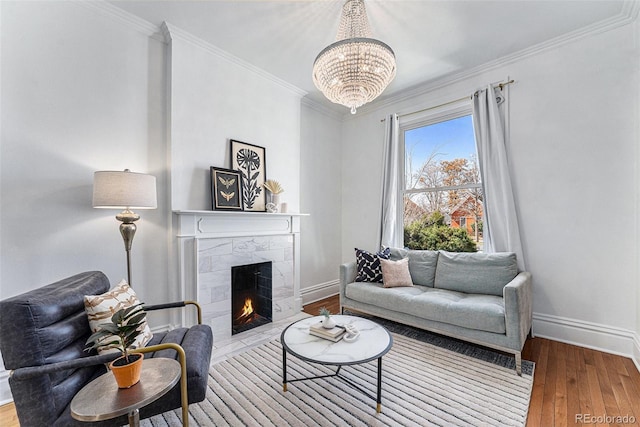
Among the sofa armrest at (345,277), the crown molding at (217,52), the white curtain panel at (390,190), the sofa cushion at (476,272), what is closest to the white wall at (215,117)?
the crown molding at (217,52)

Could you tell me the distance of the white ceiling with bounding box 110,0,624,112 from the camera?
2371 mm

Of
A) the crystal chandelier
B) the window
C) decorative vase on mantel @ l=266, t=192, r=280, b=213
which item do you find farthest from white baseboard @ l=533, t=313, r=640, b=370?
decorative vase on mantel @ l=266, t=192, r=280, b=213

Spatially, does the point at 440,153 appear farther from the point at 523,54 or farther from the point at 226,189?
the point at 226,189

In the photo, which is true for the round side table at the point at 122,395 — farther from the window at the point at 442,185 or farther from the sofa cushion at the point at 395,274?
the window at the point at 442,185

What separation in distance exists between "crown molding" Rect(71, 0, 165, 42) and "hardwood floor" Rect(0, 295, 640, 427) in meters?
3.08

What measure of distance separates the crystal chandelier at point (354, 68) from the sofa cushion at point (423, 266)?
81.0 inches

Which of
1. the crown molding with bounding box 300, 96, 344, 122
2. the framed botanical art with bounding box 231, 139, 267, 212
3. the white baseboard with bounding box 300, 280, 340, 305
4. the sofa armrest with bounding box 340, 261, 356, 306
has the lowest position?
the white baseboard with bounding box 300, 280, 340, 305

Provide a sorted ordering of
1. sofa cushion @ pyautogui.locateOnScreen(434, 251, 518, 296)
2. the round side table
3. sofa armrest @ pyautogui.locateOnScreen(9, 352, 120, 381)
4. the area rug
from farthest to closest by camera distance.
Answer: sofa cushion @ pyautogui.locateOnScreen(434, 251, 518, 296) < the area rug < sofa armrest @ pyautogui.locateOnScreen(9, 352, 120, 381) < the round side table

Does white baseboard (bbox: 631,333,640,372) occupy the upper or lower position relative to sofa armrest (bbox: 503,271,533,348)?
lower

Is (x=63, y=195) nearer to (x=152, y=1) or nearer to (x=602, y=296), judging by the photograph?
(x=152, y=1)

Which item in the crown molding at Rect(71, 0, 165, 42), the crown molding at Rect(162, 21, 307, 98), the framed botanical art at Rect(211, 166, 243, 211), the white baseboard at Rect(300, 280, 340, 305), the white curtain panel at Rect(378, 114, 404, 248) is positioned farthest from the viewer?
the white baseboard at Rect(300, 280, 340, 305)

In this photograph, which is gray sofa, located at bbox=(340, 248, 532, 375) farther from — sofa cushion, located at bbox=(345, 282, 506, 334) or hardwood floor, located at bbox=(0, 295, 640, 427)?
hardwood floor, located at bbox=(0, 295, 640, 427)

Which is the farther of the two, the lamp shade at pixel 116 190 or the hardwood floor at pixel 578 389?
the lamp shade at pixel 116 190

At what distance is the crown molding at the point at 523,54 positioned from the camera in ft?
8.07
